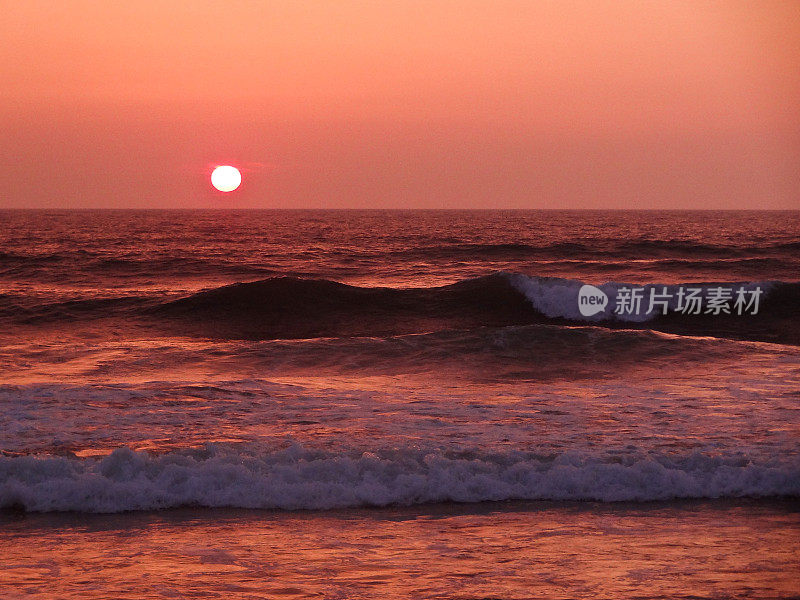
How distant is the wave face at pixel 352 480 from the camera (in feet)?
22.4

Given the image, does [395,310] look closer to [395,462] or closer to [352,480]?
[395,462]

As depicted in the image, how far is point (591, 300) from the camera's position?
24172 mm

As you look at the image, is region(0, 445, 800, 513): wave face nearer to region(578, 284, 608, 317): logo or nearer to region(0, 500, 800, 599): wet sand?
region(0, 500, 800, 599): wet sand

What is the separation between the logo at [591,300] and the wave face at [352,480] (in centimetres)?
1587

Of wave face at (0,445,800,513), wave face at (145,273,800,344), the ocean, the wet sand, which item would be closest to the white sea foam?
A: wave face at (145,273,800,344)

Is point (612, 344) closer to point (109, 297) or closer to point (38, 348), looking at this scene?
point (38, 348)

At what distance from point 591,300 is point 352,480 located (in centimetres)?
1807

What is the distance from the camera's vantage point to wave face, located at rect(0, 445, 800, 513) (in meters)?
6.83

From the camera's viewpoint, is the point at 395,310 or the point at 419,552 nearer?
the point at 419,552

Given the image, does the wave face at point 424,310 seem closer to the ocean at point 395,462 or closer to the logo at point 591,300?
the logo at point 591,300

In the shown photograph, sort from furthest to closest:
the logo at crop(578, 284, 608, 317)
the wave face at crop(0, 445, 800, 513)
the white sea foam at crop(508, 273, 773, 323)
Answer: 1. the logo at crop(578, 284, 608, 317)
2. the white sea foam at crop(508, 273, 773, 323)
3. the wave face at crop(0, 445, 800, 513)

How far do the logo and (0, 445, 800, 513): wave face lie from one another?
15865 millimetres

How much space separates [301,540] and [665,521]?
2785mm

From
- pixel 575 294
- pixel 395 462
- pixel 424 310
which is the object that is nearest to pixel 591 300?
pixel 575 294
